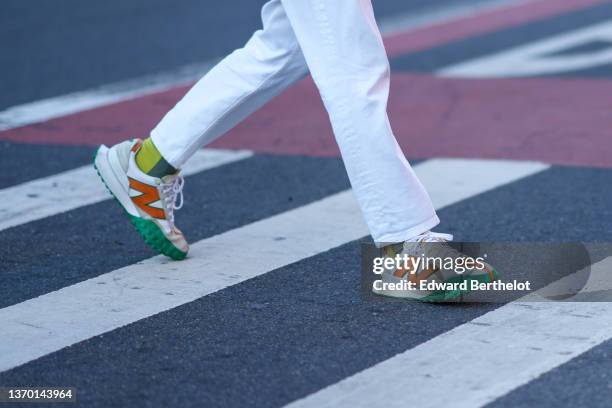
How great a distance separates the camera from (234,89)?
4.25 meters

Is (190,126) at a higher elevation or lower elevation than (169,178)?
higher

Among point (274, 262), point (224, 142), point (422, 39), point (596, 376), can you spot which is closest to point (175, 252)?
point (274, 262)

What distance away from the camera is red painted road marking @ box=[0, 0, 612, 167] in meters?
6.12

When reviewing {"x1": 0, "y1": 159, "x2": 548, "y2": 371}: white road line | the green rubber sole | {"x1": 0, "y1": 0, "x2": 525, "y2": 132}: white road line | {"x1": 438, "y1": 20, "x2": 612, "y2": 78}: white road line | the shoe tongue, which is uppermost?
{"x1": 0, "y1": 0, "x2": 525, "y2": 132}: white road line

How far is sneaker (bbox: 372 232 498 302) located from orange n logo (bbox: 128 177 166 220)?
82 cm

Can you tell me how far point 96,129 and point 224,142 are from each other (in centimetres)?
71

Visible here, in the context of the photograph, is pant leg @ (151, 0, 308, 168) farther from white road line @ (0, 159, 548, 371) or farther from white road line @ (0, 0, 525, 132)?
white road line @ (0, 0, 525, 132)

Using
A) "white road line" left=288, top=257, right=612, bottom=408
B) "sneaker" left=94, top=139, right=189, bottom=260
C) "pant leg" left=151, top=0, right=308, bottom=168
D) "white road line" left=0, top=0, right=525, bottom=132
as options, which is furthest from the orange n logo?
"white road line" left=0, top=0, right=525, bottom=132

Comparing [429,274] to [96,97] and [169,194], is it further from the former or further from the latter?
[96,97]

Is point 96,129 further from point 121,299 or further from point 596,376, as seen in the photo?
point 596,376

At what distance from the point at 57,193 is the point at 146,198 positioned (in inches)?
47.5

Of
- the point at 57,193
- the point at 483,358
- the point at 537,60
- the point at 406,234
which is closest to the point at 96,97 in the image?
the point at 57,193

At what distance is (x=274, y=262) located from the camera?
4.34 metres

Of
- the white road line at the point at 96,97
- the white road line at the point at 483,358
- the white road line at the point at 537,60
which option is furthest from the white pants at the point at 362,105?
the white road line at the point at 537,60
